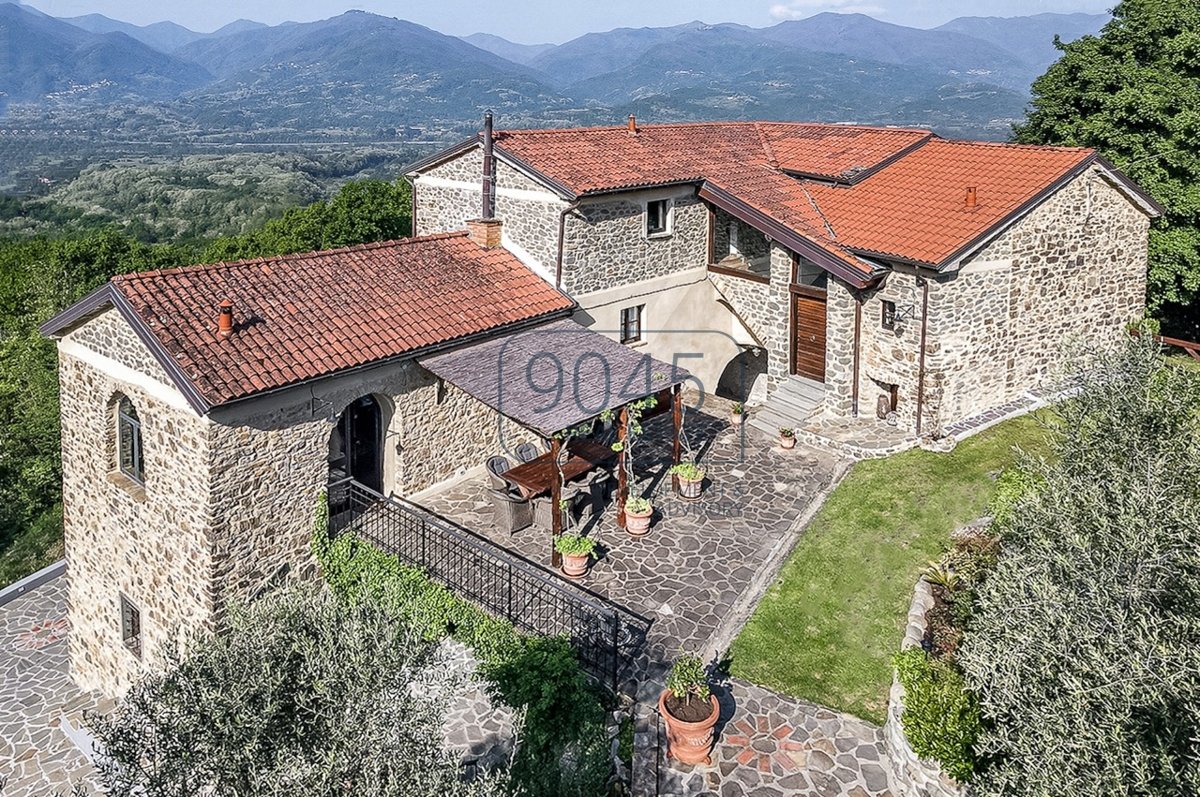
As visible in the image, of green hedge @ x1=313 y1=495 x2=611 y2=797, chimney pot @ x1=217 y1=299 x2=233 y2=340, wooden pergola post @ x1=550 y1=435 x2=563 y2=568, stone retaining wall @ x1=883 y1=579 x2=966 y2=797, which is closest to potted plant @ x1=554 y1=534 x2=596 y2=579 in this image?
wooden pergola post @ x1=550 y1=435 x2=563 y2=568

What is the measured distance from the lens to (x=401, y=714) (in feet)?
26.7

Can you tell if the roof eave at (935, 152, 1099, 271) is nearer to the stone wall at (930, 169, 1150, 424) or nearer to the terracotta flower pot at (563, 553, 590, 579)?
the stone wall at (930, 169, 1150, 424)

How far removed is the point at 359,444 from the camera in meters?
17.1

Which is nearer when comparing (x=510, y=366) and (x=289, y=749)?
(x=289, y=749)

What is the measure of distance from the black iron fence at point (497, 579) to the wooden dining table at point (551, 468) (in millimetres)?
1287

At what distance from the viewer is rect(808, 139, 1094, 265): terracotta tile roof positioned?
63.1 feet

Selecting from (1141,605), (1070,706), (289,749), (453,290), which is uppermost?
(453,290)

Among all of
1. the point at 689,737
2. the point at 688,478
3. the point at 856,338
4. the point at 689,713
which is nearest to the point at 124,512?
the point at 688,478

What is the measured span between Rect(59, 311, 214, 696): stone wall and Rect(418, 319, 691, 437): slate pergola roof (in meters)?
4.56

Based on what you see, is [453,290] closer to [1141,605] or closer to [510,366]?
[510,366]

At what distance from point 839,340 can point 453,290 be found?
921cm

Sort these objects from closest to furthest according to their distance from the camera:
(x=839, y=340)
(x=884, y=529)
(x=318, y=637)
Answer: (x=318, y=637) < (x=884, y=529) < (x=839, y=340)

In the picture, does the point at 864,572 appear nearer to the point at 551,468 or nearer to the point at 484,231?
the point at 551,468

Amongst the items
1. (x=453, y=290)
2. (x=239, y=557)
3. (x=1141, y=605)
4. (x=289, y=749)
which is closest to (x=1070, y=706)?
(x=1141, y=605)
